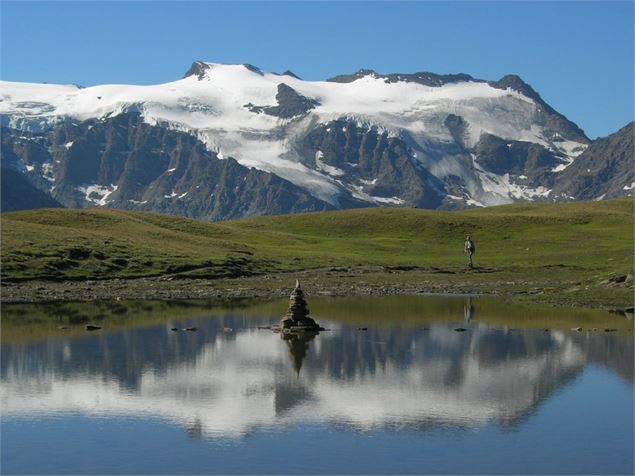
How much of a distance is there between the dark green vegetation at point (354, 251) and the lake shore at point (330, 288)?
0.98 feet

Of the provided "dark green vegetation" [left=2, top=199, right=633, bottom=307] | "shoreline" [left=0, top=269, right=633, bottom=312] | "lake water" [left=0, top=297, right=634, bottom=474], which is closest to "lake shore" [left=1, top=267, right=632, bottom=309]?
"shoreline" [left=0, top=269, right=633, bottom=312]

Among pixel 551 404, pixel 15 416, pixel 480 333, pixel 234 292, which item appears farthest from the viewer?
pixel 234 292

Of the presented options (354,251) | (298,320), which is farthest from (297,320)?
(354,251)

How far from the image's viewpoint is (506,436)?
1337 inches

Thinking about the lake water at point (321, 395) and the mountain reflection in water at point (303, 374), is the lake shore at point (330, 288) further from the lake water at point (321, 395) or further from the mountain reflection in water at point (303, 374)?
the mountain reflection in water at point (303, 374)

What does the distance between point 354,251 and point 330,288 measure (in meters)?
45.9

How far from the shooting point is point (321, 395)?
41188 millimetres

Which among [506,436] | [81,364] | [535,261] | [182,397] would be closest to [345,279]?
[535,261]

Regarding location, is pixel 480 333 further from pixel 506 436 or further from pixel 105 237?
pixel 105 237

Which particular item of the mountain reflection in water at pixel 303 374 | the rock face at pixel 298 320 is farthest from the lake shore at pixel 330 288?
the rock face at pixel 298 320

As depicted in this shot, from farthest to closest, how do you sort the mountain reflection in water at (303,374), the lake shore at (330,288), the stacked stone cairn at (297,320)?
the lake shore at (330,288), the stacked stone cairn at (297,320), the mountain reflection in water at (303,374)

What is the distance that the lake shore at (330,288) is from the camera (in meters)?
77.9

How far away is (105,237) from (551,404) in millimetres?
82086

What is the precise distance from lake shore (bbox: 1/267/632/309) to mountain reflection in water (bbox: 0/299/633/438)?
62.3ft
